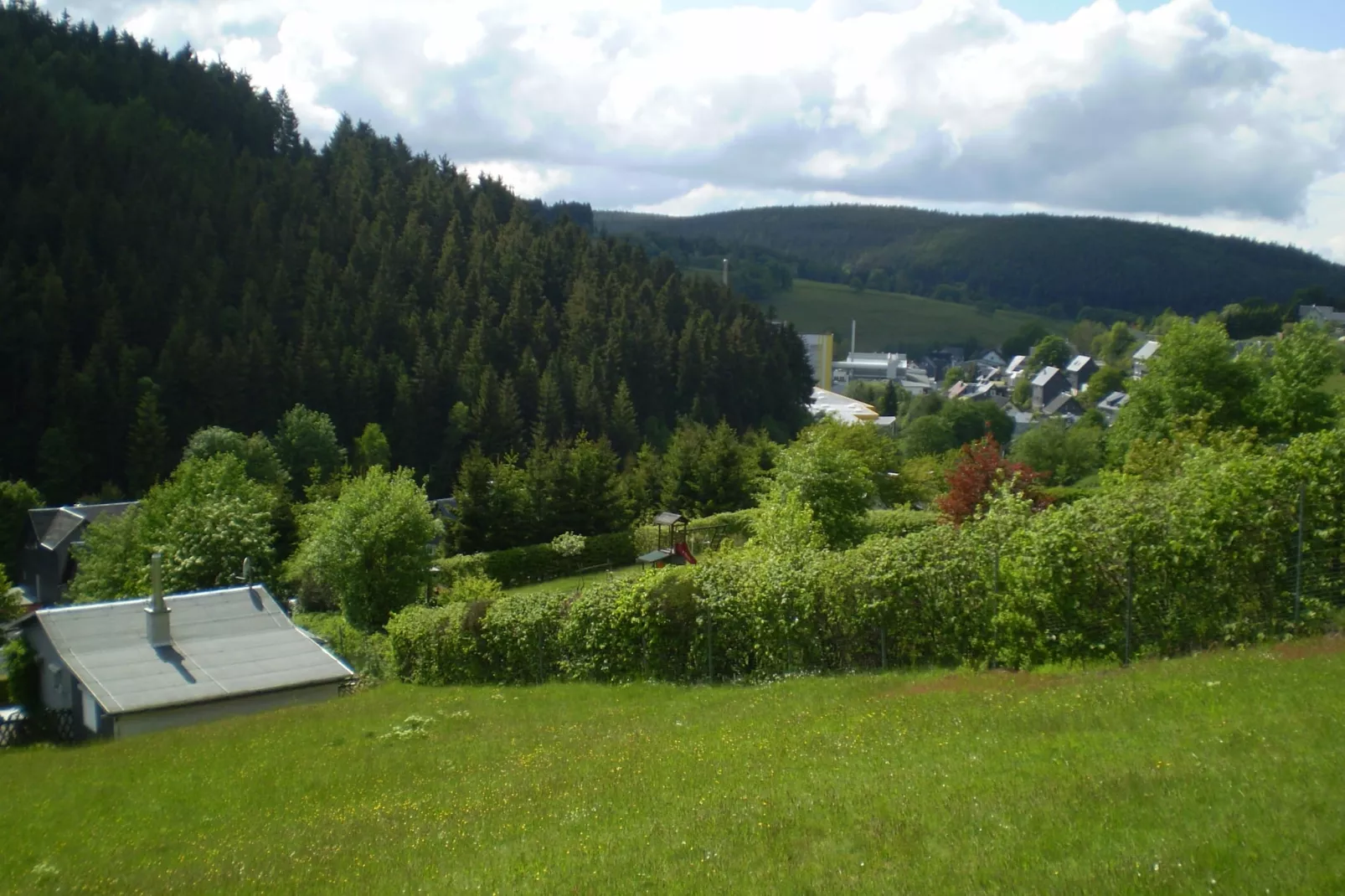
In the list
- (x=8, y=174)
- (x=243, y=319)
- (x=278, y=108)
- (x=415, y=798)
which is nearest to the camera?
(x=415, y=798)

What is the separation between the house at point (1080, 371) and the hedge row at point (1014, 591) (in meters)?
135

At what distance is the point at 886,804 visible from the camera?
9.27 metres

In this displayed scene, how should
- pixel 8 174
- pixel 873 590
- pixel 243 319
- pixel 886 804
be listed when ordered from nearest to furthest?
1. pixel 886 804
2. pixel 873 590
3. pixel 243 319
4. pixel 8 174

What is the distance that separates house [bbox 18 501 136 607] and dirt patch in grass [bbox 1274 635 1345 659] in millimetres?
58231

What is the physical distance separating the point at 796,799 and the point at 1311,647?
8289mm

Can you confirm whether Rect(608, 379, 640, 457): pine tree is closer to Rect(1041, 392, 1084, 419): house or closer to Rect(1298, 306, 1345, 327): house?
Rect(1041, 392, 1084, 419): house

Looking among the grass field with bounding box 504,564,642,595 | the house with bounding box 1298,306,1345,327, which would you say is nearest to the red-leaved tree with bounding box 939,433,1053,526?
the grass field with bounding box 504,564,642,595

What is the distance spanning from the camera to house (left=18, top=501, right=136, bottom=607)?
2301 inches

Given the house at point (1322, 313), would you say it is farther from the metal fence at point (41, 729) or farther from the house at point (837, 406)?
the metal fence at point (41, 729)

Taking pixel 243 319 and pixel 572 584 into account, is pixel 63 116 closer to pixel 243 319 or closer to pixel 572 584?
pixel 243 319

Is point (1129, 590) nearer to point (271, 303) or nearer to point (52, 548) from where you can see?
point (52, 548)

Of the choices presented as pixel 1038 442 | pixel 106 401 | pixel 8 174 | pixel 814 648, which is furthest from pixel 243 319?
pixel 814 648

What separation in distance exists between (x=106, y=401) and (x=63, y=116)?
4245cm

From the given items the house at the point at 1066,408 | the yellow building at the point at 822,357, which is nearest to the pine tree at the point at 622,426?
the house at the point at 1066,408
